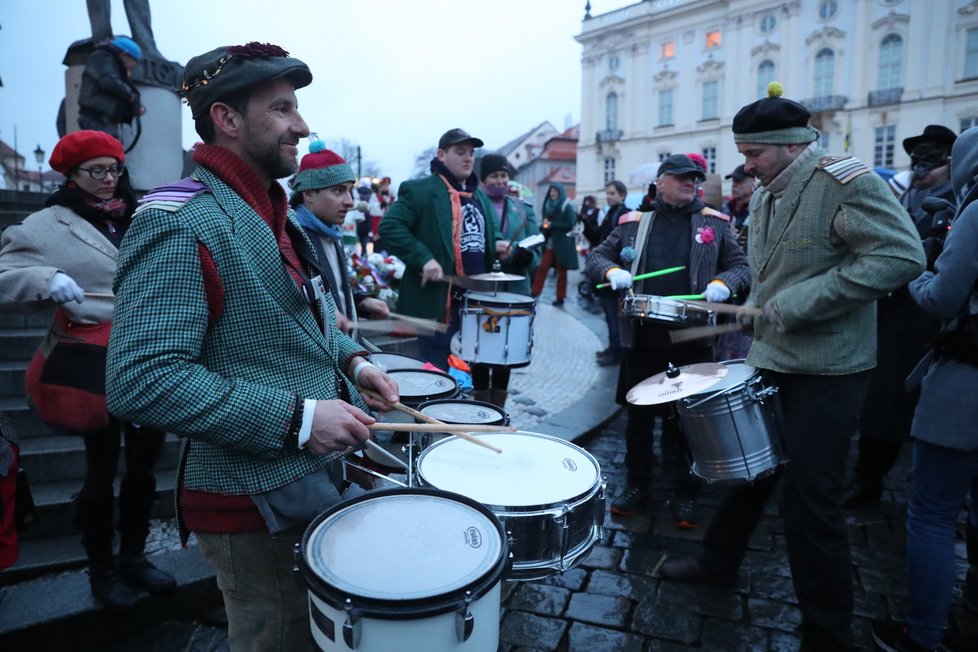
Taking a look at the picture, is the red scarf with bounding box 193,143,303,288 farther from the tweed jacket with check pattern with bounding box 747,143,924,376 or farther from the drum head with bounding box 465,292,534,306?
the drum head with bounding box 465,292,534,306

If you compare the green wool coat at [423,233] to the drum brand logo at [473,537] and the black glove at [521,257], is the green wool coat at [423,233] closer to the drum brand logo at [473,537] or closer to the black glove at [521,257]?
the black glove at [521,257]

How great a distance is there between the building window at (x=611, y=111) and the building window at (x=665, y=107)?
346cm

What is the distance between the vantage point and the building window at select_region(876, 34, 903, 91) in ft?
121

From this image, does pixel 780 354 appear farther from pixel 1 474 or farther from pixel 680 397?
pixel 1 474

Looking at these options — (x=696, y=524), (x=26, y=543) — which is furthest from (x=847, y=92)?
(x=26, y=543)

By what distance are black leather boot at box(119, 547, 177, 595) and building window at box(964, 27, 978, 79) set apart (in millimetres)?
44877

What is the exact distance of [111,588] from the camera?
9.62 ft

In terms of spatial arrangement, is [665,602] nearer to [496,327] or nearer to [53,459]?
[496,327]

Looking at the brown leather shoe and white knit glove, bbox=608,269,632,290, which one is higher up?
white knit glove, bbox=608,269,632,290

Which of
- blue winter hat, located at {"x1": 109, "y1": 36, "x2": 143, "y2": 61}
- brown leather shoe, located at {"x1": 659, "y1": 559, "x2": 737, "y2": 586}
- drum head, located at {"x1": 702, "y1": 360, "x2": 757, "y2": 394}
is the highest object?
blue winter hat, located at {"x1": 109, "y1": 36, "x2": 143, "y2": 61}

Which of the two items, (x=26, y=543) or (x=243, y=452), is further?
(x=26, y=543)

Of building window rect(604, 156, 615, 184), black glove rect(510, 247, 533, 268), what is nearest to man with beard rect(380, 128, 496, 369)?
black glove rect(510, 247, 533, 268)

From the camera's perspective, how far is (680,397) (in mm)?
2760

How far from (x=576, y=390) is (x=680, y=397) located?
4.23 m
